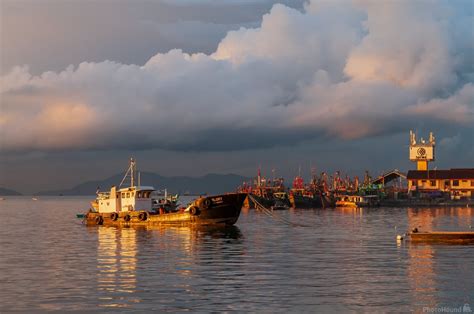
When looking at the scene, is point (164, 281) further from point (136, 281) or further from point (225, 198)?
point (225, 198)

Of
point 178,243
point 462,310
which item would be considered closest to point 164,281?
point 462,310

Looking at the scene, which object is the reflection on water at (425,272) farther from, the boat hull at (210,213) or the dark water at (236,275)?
the boat hull at (210,213)

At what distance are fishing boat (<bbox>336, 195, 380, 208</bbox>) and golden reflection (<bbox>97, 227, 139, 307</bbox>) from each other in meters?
121

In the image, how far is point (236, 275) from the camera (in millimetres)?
40594

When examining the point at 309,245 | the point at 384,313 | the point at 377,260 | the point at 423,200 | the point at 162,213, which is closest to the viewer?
the point at 384,313

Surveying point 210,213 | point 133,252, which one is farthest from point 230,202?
point 133,252

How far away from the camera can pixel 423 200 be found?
188875mm

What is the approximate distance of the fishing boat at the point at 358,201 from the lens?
188500 mm

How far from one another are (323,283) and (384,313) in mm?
8241

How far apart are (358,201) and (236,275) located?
15237 centimetres

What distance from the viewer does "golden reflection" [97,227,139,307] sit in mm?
33312

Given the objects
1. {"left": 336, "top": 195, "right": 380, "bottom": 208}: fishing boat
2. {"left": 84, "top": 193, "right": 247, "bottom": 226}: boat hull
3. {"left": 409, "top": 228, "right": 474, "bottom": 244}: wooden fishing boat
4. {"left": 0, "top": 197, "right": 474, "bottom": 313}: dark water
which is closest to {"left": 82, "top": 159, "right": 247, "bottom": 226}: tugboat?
{"left": 84, "top": 193, "right": 247, "bottom": 226}: boat hull

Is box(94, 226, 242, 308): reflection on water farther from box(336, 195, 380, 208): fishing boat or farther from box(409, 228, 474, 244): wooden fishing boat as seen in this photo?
box(336, 195, 380, 208): fishing boat

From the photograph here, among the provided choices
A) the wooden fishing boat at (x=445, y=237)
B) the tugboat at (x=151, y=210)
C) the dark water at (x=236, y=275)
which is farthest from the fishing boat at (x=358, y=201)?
the wooden fishing boat at (x=445, y=237)
